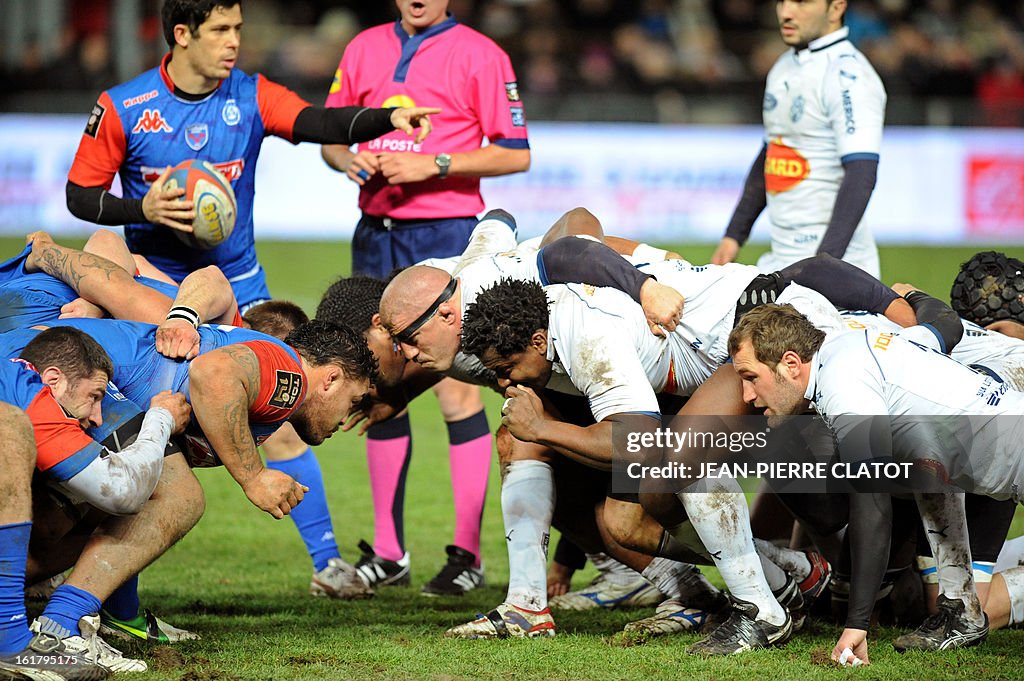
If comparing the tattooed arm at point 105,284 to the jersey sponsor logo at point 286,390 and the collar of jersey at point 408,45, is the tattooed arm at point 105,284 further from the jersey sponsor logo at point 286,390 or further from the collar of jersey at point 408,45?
the collar of jersey at point 408,45

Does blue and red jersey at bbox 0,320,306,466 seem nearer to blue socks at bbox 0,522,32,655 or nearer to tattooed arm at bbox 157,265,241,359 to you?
tattooed arm at bbox 157,265,241,359

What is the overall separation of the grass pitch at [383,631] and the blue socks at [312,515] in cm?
24

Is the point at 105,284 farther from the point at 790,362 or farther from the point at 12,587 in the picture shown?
the point at 790,362

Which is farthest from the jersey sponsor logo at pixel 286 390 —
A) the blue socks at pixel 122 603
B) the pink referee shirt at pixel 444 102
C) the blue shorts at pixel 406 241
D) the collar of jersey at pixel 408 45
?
the collar of jersey at pixel 408 45

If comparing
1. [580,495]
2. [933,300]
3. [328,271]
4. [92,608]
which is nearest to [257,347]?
[92,608]

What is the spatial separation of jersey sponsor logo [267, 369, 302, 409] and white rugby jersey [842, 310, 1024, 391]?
225 centimetres

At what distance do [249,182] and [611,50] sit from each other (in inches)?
612

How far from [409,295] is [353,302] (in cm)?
68

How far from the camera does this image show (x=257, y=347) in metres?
5.10

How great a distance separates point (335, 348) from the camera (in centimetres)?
531

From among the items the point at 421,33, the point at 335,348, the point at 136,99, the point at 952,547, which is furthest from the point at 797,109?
the point at 136,99

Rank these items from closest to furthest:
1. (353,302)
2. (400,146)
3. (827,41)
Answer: (353,302)
(827,41)
(400,146)

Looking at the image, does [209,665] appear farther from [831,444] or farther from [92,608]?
[831,444]

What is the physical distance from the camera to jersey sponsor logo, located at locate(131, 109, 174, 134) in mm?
6531
